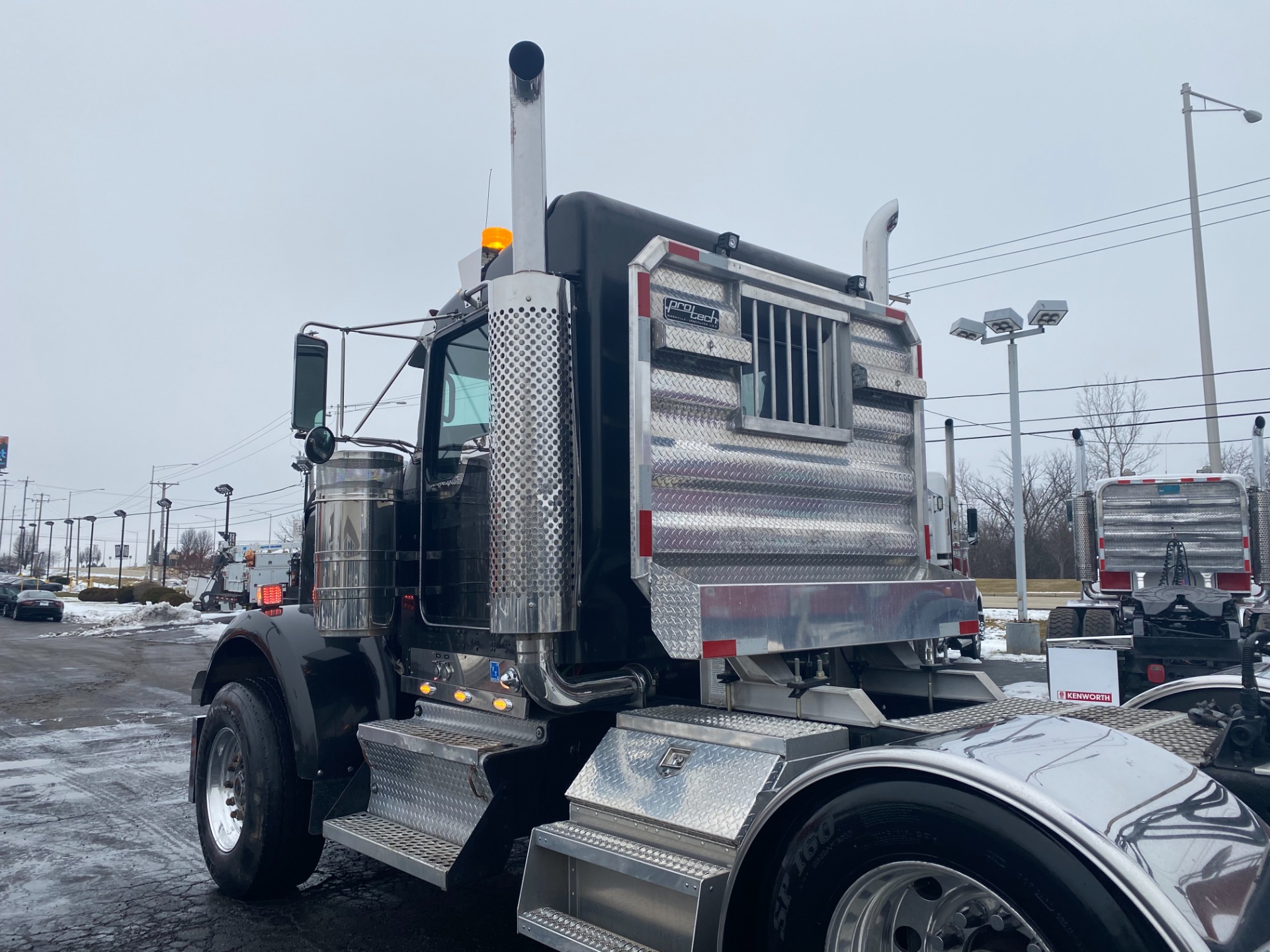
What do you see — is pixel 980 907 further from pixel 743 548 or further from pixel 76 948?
pixel 76 948

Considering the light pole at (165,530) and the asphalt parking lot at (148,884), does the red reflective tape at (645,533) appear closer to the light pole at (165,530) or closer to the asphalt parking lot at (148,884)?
the asphalt parking lot at (148,884)

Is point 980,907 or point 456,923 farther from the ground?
point 980,907

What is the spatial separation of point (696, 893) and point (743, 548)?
1435mm

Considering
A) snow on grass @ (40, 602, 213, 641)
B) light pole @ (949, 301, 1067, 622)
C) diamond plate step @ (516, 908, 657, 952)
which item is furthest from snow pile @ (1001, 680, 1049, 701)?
snow on grass @ (40, 602, 213, 641)

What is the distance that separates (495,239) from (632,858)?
8.88 feet

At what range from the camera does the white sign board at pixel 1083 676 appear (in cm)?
817

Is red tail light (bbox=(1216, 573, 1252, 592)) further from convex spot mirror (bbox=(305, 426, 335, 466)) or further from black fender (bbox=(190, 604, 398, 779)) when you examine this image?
convex spot mirror (bbox=(305, 426, 335, 466))

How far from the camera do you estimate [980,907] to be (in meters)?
2.45

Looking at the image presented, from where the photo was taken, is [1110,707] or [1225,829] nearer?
[1225,829]

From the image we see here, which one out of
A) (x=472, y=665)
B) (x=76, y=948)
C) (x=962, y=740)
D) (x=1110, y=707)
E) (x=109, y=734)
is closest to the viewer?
(x=962, y=740)

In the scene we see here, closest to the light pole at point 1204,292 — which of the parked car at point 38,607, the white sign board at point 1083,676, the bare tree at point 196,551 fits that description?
the white sign board at point 1083,676

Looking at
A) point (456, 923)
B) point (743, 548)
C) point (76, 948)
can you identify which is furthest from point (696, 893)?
point (76, 948)

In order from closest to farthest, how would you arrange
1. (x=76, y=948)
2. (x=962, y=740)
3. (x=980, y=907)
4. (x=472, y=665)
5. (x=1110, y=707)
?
(x=980, y=907), (x=962, y=740), (x=1110, y=707), (x=472, y=665), (x=76, y=948)

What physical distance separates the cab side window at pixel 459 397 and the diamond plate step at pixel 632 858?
1730mm
